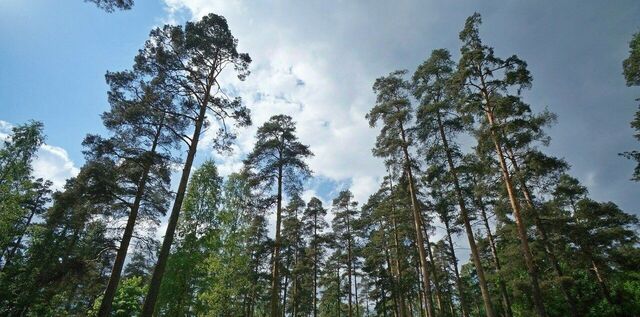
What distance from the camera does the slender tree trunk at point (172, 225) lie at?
8977mm

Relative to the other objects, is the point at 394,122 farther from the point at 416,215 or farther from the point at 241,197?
the point at 241,197

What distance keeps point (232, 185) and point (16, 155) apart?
14000 mm

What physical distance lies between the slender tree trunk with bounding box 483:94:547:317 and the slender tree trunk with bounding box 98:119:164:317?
15.5 metres

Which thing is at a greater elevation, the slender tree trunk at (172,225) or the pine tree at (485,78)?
the pine tree at (485,78)

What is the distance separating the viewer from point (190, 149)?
11.6 meters

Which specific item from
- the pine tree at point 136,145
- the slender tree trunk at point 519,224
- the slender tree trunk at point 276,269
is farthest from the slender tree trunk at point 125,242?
the slender tree trunk at point 519,224

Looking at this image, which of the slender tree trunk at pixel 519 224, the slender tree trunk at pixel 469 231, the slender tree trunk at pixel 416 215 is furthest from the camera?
the slender tree trunk at pixel 416 215

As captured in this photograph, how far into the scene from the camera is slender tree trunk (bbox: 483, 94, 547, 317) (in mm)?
11375

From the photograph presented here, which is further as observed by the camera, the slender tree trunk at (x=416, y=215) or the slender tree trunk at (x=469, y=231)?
the slender tree trunk at (x=416, y=215)

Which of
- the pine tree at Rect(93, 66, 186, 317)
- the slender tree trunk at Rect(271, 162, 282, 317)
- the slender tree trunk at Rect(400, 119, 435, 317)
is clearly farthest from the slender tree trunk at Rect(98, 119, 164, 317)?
the slender tree trunk at Rect(400, 119, 435, 317)

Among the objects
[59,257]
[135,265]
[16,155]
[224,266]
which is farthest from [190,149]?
[135,265]

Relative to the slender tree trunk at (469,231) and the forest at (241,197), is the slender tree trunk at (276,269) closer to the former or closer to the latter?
the forest at (241,197)

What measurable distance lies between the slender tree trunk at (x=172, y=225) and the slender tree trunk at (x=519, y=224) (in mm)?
12830

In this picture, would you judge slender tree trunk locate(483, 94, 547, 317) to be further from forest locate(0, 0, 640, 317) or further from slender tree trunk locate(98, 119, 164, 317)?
slender tree trunk locate(98, 119, 164, 317)
